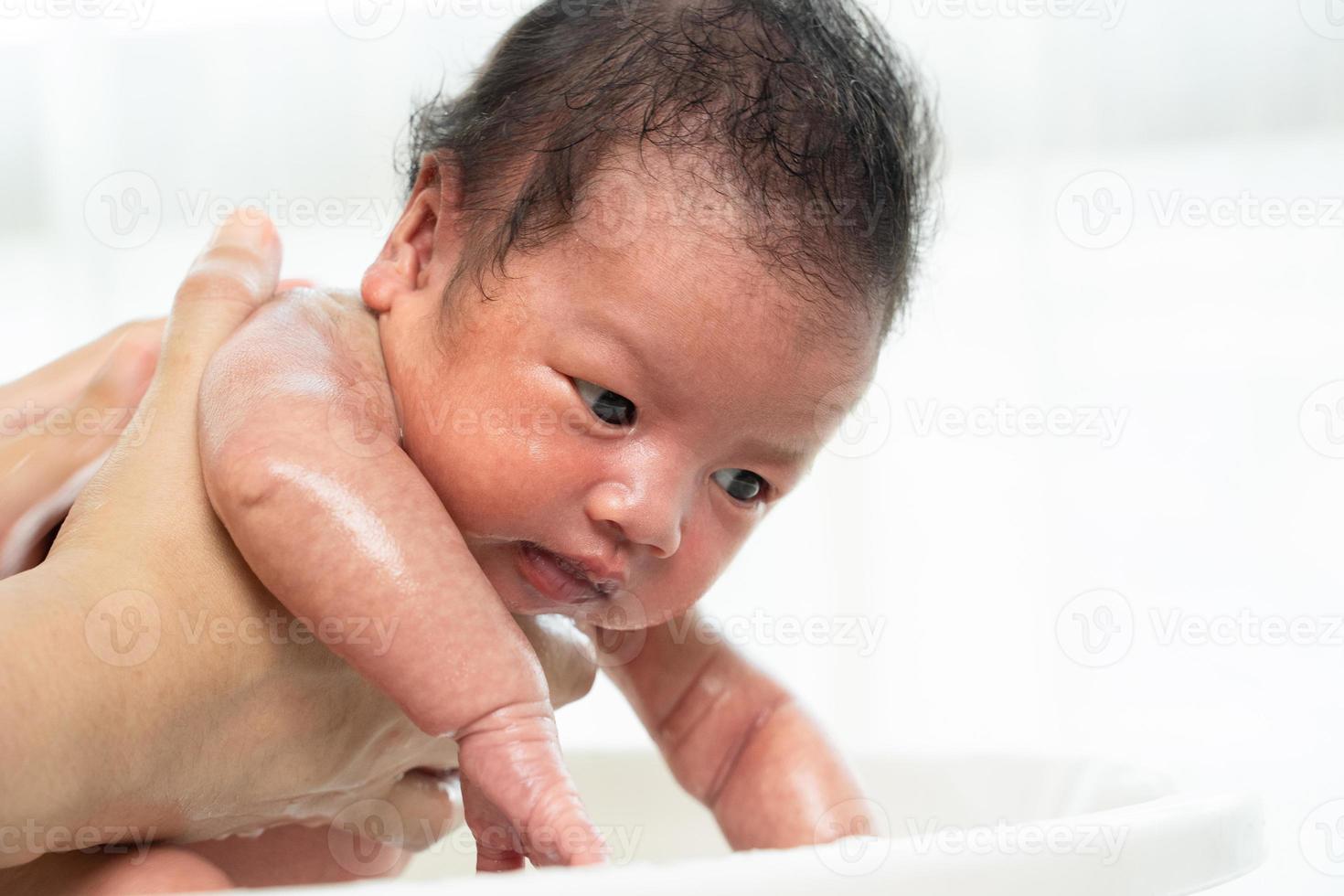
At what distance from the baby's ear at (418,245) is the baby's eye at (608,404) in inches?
5.1

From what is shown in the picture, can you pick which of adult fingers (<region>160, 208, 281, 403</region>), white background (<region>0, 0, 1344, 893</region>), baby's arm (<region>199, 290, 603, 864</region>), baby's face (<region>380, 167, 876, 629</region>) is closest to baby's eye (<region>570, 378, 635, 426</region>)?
baby's face (<region>380, 167, 876, 629</region>)

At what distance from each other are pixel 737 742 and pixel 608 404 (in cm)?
32

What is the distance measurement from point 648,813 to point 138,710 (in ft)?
2.00

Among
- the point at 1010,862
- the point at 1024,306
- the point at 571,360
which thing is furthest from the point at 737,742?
the point at 1024,306

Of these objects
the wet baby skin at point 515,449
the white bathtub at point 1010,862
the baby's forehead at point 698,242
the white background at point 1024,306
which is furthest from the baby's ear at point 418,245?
the white background at point 1024,306

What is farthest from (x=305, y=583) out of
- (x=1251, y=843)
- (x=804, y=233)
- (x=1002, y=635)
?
(x=1002, y=635)

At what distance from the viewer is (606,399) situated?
705mm

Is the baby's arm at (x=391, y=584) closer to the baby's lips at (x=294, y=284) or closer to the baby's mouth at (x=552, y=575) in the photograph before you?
the baby's mouth at (x=552, y=575)

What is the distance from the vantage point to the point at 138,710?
1.93 ft

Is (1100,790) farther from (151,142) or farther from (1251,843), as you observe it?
(151,142)

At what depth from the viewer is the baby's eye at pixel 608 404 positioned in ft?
2.31

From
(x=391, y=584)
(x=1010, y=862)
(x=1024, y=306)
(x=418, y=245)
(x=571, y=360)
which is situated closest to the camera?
(x=1010, y=862)

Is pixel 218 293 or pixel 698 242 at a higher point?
pixel 698 242

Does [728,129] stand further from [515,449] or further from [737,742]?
[737,742]
